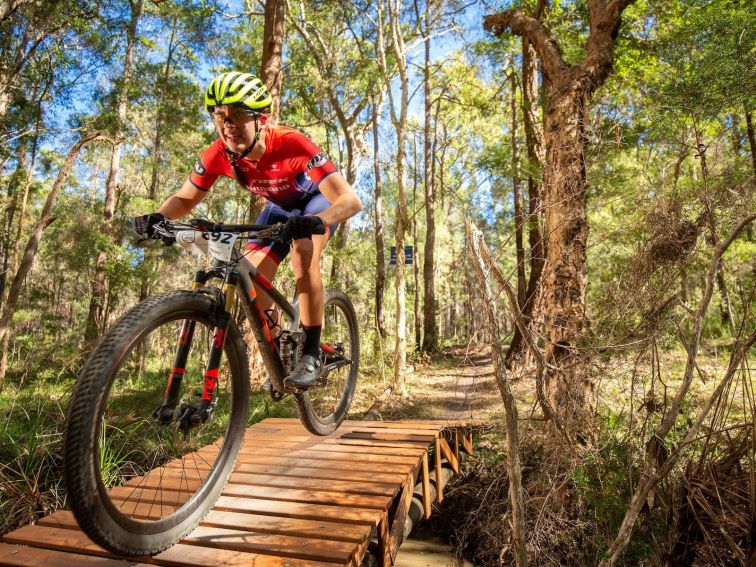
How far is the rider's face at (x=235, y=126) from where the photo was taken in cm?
232

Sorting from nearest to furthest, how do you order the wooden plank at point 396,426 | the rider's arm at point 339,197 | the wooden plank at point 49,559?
1. the wooden plank at point 49,559
2. the rider's arm at point 339,197
3. the wooden plank at point 396,426

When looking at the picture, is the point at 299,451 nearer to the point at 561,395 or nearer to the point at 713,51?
the point at 561,395

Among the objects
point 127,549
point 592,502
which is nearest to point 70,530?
point 127,549

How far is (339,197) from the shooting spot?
259cm

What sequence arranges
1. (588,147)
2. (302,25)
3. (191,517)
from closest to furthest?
1. (191,517)
2. (588,147)
3. (302,25)

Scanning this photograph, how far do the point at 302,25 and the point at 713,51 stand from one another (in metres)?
11.5

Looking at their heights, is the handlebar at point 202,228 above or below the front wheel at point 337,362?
above

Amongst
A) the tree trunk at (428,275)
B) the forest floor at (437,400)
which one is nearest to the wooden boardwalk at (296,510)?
the forest floor at (437,400)

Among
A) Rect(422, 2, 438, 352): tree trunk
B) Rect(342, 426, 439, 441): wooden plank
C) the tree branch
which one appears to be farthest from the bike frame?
Rect(422, 2, 438, 352): tree trunk

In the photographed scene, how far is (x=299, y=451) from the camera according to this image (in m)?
3.64

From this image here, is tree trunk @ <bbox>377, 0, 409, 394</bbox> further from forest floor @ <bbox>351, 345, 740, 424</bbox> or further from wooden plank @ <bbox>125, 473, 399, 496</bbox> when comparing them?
wooden plank @ <bbox>125, 473, 399, 496</bbox>

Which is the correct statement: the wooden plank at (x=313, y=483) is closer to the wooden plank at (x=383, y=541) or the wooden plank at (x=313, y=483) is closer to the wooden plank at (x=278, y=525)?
the wooden plank at (x=383, y=541)

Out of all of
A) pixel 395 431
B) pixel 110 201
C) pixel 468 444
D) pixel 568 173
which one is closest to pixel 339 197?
pixel 395 431

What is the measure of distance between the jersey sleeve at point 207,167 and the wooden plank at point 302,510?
5.89 feet
